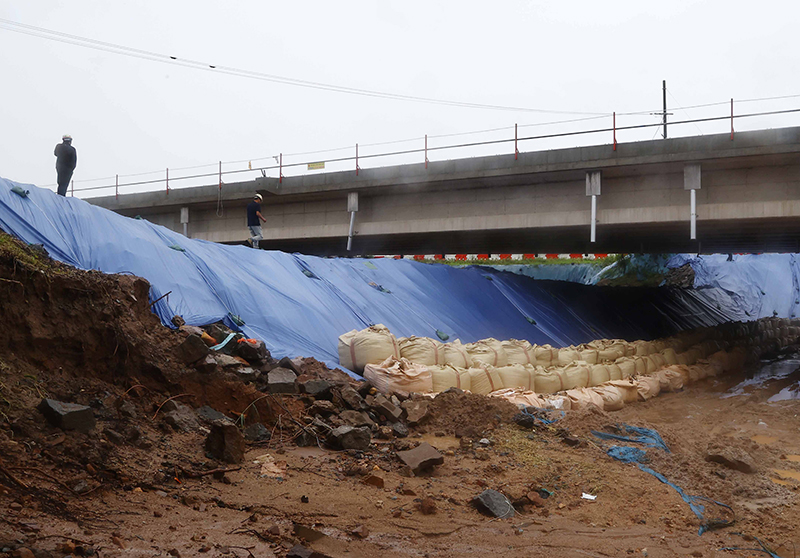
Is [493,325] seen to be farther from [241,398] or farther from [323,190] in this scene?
[241,398]

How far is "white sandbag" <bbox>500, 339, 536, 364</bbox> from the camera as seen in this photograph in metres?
8.93

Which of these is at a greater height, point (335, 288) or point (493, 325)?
point (335, 288)

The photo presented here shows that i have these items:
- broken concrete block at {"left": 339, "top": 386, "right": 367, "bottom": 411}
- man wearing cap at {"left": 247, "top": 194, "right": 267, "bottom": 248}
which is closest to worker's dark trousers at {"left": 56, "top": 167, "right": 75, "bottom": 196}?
man wearing cap at {"left": 247, "top": 194, "right": 267, "bottom": 248}

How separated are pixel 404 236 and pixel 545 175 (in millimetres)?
3783

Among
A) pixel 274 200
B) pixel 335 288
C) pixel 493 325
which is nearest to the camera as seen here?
pixel 335 288

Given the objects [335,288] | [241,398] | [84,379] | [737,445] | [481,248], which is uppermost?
[481,248]

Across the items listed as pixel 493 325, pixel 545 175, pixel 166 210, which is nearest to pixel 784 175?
pixel 545 175

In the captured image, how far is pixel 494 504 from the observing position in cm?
385

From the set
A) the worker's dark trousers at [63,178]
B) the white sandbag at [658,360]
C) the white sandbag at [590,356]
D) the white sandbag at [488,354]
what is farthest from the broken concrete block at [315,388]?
the white sandbag at [658,360]

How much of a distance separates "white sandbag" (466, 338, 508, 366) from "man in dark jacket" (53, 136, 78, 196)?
7213mm

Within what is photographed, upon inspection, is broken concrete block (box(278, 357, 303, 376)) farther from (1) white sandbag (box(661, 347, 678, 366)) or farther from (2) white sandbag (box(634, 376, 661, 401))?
(1) white sandbag (box(661, 347, 678, 366))

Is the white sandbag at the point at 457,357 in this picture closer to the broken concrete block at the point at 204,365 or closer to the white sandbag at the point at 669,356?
the broken concrete block at the point at 204,365

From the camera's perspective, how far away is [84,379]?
4352 mm

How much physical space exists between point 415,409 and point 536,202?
7.34 meters
